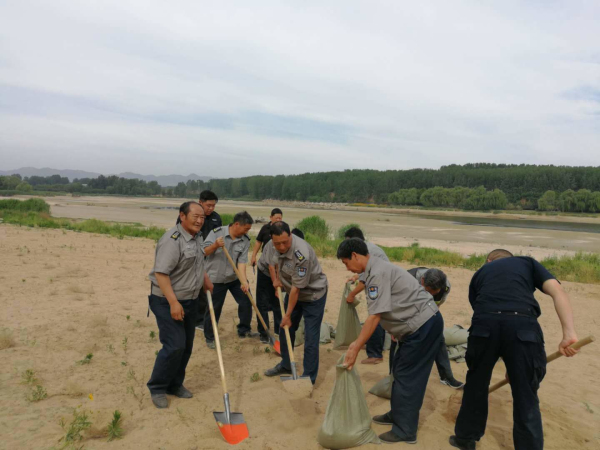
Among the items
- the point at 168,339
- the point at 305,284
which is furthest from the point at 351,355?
the point at 168,339

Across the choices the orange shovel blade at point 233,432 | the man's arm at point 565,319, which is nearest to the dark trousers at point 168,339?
the orange shovel blade at point 233,432

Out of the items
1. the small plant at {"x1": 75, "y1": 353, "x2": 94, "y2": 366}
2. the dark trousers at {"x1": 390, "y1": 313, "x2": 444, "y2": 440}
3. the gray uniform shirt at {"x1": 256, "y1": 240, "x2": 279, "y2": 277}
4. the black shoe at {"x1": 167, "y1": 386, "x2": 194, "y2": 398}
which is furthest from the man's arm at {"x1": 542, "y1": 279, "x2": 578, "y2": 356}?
the small plant at {"x1": 75, "y1": 353, "x2": 94, "y2": 366}

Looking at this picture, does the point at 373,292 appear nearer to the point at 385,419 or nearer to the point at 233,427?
the point at 385,419

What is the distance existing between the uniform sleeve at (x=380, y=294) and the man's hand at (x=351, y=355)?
0.28 m

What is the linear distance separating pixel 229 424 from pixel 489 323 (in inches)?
88.7

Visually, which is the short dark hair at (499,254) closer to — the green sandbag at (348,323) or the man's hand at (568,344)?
the man's hand at (568,344)

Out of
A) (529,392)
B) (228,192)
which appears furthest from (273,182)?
(529,392)

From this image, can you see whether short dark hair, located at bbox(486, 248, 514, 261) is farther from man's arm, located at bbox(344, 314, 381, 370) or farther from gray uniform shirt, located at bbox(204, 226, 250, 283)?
gray uniform shirt, located at bbox(204, 226, 250, 283)

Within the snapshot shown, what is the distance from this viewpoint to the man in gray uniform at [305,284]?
416cm

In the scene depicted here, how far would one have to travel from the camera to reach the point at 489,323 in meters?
3.01

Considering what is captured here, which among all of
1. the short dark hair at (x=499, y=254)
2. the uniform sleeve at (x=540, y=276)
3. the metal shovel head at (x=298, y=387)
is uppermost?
the short dark hair at (x=499, y=254)

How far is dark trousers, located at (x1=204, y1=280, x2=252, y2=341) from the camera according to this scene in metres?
5.48

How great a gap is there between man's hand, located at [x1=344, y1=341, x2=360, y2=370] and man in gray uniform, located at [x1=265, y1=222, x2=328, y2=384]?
1084mm

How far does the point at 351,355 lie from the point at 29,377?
330 cm
